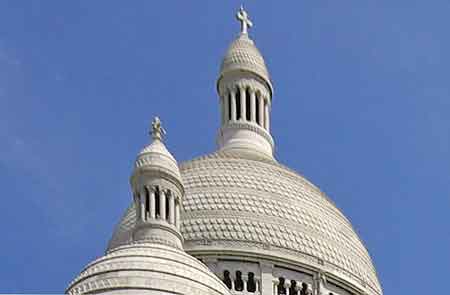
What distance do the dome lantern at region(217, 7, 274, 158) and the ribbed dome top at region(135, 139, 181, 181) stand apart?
17.1 m

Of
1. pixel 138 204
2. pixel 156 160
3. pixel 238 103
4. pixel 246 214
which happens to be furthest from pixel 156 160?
pixel 238 103

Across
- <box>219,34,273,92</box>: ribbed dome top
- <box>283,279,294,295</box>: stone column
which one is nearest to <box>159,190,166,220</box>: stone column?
<box>283,279,294,295</box>: stone column

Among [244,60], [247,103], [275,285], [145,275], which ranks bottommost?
[145,275]

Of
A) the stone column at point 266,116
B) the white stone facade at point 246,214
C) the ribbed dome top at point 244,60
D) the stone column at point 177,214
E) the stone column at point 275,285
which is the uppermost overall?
the ribbed dome top at point 244,60

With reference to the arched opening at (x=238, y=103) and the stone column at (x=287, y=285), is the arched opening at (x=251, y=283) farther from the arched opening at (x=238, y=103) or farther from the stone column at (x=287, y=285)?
the arched opening at (x=238, y=103)

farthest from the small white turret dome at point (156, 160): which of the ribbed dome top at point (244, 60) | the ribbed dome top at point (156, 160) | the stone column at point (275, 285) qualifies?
the ribbed dome top at point (244, 60)

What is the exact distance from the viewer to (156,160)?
8806 cm

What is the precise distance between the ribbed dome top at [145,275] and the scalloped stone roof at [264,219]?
Result: 579 inches

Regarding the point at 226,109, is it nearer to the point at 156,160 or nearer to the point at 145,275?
the point at 156,160

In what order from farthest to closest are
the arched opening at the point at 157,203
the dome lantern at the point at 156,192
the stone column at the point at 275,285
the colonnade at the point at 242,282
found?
1. the stone column at the point at 275,285
2. the colonnade at the point at 242,282
3. the arched opening at the point at 157,203
4. the dome lantern at the point at 156,192

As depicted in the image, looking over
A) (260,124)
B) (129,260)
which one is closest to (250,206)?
(260,124)

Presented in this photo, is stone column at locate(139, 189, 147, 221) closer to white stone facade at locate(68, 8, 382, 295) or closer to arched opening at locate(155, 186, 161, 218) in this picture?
white stone facade at locate(68, 8, 382, 295)

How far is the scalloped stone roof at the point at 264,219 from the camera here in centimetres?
9625

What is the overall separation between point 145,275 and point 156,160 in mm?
10321
